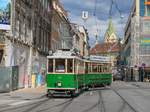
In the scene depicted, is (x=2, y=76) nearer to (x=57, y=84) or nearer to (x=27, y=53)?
(x=57, y=84)

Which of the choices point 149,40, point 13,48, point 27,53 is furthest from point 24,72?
point 149,40

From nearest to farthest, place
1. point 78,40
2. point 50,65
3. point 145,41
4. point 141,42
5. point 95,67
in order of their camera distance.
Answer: point 50,65 < point 95,67 < point 145,41 < point 141,42 < point 78,40

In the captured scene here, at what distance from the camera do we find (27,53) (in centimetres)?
4134

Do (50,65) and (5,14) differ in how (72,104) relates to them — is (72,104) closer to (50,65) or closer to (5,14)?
(50,65)

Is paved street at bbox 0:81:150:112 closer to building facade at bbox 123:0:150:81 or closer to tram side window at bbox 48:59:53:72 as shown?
tram side window at bbox 48:59:53:72

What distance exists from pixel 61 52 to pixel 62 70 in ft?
3.98

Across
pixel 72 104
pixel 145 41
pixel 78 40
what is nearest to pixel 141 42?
pixel 145 41

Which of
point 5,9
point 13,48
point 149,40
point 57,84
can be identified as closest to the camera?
point 57,84

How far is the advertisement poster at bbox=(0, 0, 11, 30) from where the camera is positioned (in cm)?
3158

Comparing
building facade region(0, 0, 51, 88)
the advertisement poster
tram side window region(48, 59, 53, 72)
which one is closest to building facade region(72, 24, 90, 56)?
building facade region(0, 0, 51, 88)

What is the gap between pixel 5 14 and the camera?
32031 millimetres

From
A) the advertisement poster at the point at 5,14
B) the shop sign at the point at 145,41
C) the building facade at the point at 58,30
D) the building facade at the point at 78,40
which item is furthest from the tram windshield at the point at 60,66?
the shop sign at the point at 145,41

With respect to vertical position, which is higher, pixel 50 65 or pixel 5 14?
pixel 5 14

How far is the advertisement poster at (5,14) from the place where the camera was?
31.6 meters
